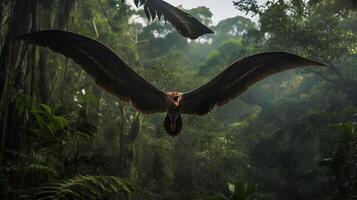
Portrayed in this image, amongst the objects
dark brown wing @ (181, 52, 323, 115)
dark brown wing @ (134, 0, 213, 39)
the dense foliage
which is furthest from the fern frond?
the dense foliage

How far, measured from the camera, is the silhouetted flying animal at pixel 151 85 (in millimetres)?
3416

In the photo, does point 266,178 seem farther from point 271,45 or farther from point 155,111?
point 155,111

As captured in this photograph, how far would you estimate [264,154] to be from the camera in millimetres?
18734

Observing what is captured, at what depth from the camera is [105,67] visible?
3742mm

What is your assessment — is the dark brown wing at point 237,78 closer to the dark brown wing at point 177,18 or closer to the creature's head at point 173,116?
the creature's head at point 173,116

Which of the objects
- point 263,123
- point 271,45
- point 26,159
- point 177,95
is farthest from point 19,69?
point 263,123

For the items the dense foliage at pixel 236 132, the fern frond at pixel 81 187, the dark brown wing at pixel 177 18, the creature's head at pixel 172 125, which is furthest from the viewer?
the dense foliage at pixel 236 132

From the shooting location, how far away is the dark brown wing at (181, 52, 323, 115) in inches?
134

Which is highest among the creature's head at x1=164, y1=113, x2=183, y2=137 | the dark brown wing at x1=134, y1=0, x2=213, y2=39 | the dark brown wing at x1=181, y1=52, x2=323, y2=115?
the dark brown wing at x1=134, y1=0, x2=213, y2=39

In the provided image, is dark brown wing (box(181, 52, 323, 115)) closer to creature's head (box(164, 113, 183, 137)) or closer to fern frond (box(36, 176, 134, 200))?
creature's head (box(164, 113, 183, 137))

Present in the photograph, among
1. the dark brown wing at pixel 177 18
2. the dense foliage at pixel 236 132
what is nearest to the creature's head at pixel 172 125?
the dark brown wing at pixel 177 18

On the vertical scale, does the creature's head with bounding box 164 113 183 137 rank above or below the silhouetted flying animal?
→ below

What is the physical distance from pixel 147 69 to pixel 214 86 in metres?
13.5

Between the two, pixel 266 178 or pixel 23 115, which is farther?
pixel 266 178
